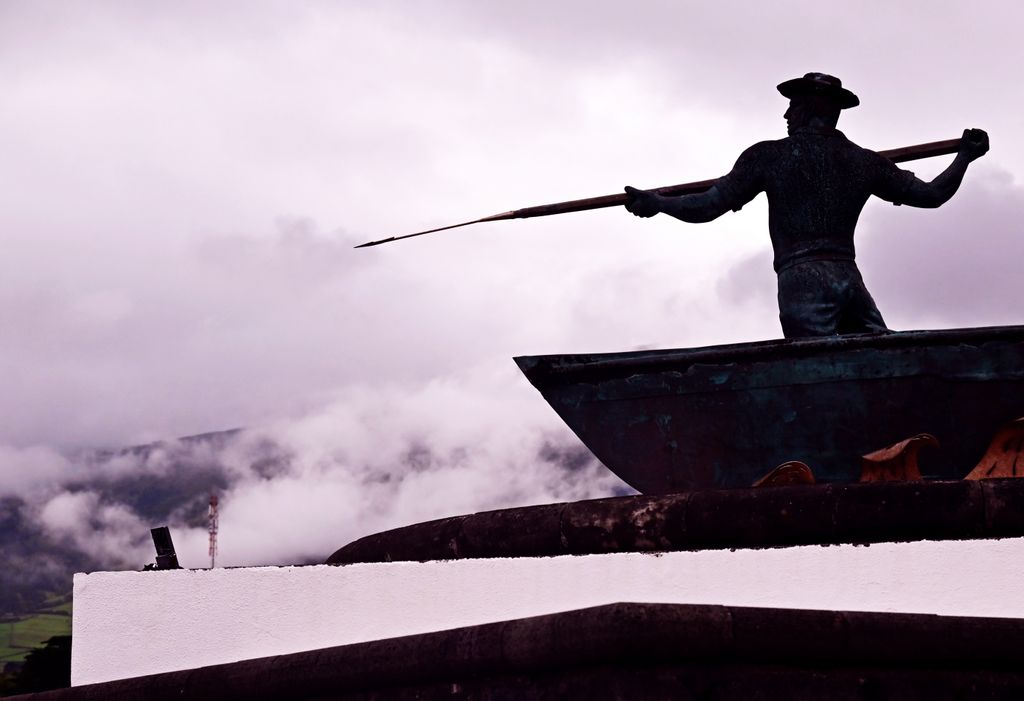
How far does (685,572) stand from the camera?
20.0 ft

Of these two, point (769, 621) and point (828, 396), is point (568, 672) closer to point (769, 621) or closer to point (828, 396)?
point (769, 621)

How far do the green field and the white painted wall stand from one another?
111426 mm

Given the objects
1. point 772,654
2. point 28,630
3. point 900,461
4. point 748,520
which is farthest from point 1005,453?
point 28,630

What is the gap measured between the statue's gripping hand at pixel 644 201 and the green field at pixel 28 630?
111350 millimetres

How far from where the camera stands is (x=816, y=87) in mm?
8477

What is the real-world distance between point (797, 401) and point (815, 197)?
1.29 m

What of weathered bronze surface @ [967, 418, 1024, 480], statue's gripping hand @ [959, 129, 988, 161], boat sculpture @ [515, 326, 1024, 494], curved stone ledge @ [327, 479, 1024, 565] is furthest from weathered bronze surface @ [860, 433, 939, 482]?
statue's gripping hand @ [959, 129, 988, 161]

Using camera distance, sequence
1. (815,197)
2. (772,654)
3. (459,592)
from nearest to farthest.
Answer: (772,654) → (459,592) → (815,197)

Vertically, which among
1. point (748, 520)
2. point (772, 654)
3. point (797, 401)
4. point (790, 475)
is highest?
point (797, 401)

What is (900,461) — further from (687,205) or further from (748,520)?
(687,205)

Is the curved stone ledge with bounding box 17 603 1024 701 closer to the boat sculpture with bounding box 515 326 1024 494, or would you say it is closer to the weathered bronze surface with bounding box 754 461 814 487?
the weathered bronze surface with bounding box 754 461 814 487

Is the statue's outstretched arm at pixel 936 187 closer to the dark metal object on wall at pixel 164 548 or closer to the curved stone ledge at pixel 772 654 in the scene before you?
the curved stone ledge at pixel 772 654

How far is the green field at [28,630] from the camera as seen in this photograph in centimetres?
12188

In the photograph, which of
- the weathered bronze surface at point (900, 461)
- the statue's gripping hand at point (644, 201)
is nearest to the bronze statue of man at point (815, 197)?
the statue's gripping hand at point (644, 201)
